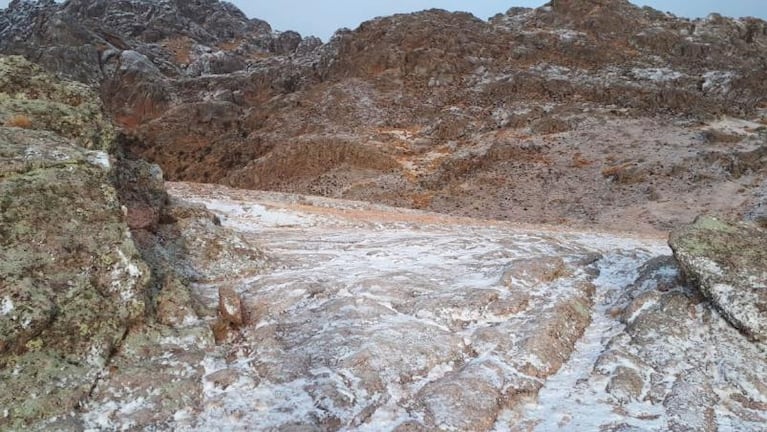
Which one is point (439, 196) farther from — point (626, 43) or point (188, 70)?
point (188, 70)

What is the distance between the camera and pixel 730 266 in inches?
325

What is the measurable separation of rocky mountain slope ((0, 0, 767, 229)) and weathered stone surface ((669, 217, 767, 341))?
810 inches

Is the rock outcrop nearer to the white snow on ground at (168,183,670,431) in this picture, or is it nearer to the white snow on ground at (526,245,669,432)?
the white snow on ground at (168,183,670,431)

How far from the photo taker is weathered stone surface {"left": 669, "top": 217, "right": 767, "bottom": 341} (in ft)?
25.6

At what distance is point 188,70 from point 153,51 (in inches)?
305

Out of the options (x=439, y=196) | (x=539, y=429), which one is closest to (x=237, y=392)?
(x=539, y=429)

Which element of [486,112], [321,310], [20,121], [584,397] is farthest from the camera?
[486,112]

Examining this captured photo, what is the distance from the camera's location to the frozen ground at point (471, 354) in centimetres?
634

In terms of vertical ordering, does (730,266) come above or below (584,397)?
above

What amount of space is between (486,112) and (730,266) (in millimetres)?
39652

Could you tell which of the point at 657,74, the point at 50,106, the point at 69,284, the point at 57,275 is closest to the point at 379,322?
the point at 69,284

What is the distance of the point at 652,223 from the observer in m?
28.3

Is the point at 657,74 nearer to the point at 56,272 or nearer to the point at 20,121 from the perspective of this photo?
the point at 20,121

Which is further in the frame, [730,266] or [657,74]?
[657,74]
